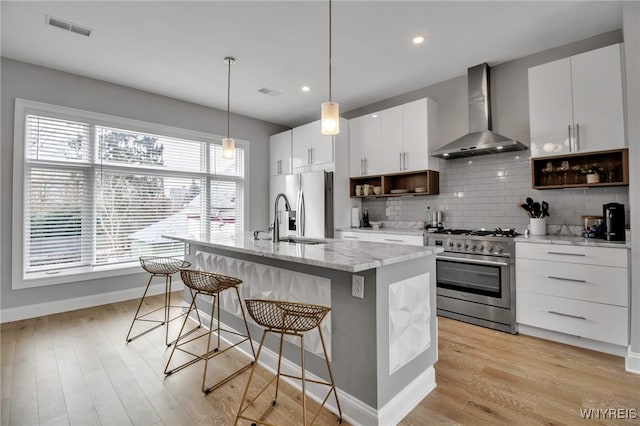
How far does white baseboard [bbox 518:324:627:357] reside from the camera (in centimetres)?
258

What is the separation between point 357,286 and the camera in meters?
1.80

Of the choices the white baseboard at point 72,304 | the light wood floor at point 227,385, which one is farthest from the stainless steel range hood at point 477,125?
the white baseboard at point 72,304

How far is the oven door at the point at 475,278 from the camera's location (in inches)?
121

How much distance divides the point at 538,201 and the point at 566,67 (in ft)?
4.39

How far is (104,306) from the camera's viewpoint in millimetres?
3912

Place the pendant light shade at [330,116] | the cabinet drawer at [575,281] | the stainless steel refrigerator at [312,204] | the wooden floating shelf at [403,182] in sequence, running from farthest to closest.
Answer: the stainless steel refrigerator at [312,204] → the wooden floating shelf at [403,182] → the cabinet drawer at [575,281] → the pendant light shade at [330,116]

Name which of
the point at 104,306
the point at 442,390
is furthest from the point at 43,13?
the point at 442,390

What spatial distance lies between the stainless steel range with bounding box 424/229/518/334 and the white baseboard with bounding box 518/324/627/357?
0.44 ft

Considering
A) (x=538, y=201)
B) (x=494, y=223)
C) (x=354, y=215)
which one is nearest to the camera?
(x=538, y=201)

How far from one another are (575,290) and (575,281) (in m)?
0.08

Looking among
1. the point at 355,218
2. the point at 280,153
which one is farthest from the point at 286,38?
the point at 355,218

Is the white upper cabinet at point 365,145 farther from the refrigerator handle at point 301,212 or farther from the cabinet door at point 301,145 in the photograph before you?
the refrigerator handle at point 301,212

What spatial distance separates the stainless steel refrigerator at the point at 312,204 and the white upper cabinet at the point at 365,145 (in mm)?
466

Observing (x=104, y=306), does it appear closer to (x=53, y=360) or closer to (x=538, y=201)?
(x=53, y=360)
